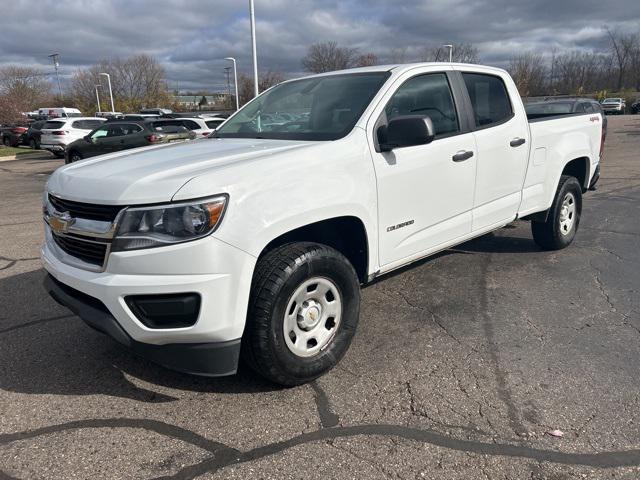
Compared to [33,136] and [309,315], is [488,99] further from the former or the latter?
[33,136]

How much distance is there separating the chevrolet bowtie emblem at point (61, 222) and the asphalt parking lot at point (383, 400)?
976 millimetres

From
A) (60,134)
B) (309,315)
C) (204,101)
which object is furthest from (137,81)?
(309,315)

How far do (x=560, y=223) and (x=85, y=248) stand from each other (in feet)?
15.7

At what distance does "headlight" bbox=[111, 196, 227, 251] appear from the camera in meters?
2.54

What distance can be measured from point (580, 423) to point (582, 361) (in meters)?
0.75

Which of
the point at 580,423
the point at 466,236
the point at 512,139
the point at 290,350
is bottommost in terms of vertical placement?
the point at 580,423

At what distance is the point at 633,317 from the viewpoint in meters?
4.05

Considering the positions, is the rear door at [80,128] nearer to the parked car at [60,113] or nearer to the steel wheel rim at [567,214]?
the steel wheel rim at [567,214]

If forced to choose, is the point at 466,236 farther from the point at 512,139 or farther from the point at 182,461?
the point at 182,461

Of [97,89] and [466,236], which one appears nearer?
[466,236]

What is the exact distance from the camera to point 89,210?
276 centimetres

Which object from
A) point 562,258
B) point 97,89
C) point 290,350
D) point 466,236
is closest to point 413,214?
point 466,236

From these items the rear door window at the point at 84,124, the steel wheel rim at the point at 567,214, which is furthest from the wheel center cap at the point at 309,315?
the rear door window at the point at 84,124

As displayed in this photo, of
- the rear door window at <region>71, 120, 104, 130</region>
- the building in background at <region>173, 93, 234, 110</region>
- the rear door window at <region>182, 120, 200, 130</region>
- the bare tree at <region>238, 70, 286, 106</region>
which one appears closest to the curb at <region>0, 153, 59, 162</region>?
the rear door window at <region>71, 120, 104, 130</region>
